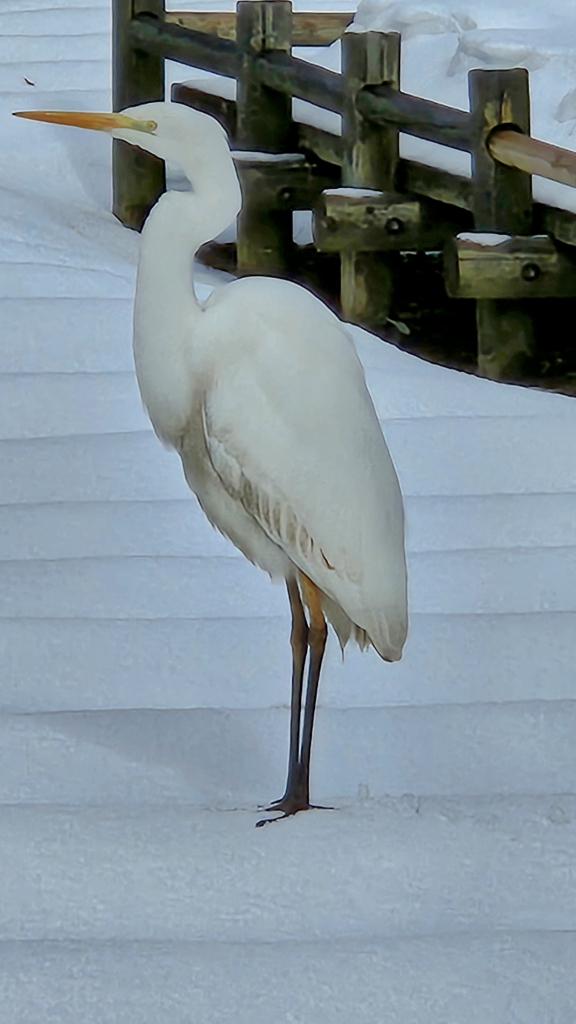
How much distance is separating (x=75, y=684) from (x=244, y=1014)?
1.56m

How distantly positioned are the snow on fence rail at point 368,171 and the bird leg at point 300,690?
90.3 inches

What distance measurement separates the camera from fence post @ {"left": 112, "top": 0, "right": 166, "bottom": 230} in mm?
7387

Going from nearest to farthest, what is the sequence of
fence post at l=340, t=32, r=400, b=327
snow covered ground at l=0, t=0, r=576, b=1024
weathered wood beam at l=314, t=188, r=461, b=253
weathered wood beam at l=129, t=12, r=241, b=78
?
snow covered ground at l=0, t=0, r=576, b=1024 < weathered wood beam at l=314, t=188, r=461, b=253 < fence post at l=340, t=32, r=400, b=327 < weathered wood beam at l=129, t=12, r=241, b=78

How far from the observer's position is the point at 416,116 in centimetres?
614

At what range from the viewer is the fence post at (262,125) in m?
6.89

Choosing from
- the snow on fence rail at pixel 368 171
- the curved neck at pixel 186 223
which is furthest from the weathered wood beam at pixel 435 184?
the curved neck at pixel 186 223

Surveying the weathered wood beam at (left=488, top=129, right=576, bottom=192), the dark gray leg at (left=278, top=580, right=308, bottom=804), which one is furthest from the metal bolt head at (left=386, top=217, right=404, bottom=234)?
the dark gray leg at (left=278, top=580, right=308, bottom=804)

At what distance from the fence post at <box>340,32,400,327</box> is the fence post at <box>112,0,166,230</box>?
112cm

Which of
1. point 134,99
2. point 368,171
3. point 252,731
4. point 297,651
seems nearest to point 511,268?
point 368,171

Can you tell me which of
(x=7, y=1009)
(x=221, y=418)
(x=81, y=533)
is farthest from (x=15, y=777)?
(x=81, y=533)

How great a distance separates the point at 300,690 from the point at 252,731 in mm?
328

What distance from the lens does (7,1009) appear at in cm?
253

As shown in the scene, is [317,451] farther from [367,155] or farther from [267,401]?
[367,155]

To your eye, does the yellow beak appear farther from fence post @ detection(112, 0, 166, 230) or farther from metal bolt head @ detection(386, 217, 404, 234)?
fence post @ detection(112, 0, 166, 230)
